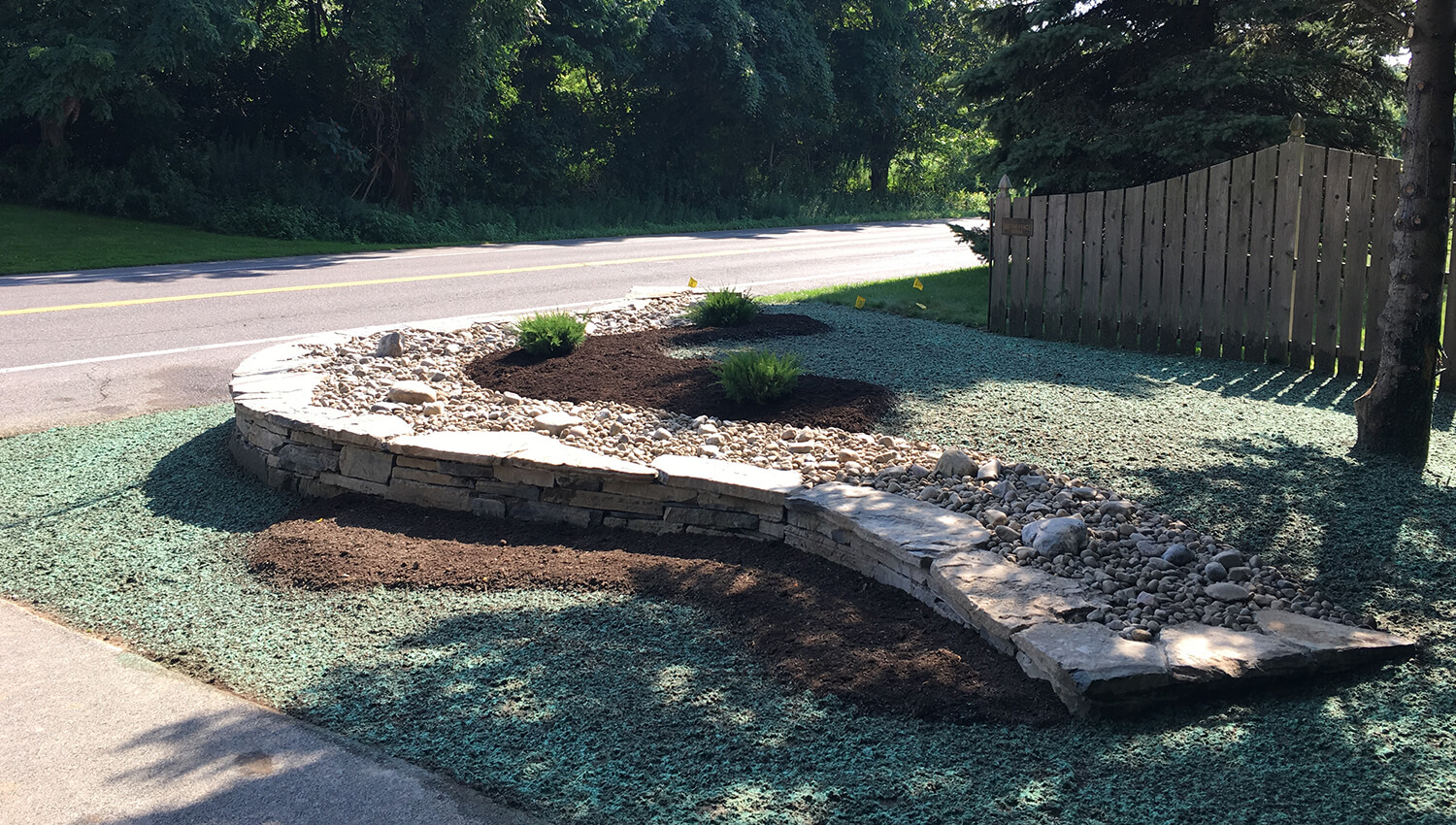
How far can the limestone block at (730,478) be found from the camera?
15.8ft

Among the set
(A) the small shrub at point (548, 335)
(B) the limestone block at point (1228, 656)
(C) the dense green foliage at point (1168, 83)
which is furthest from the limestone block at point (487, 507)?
(C) the dense green foliage at point (1168, 83)

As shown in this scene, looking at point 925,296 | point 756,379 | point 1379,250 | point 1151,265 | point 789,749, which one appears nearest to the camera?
point 789,749

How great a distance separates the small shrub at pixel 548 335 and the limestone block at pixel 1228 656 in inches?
201

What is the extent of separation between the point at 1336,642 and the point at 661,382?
432 cm

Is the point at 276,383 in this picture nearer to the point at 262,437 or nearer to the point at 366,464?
the point at 262,437

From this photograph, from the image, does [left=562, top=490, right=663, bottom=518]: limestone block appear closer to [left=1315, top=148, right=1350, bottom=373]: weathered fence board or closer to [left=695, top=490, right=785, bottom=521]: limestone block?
[left=695, top=490, right=785, bottom=521]: limestone block

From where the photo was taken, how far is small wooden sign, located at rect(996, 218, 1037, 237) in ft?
30.7

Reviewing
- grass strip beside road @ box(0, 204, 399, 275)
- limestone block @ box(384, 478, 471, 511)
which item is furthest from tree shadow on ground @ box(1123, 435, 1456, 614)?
grass strip beside road @ box(0, 204, 399, 275)

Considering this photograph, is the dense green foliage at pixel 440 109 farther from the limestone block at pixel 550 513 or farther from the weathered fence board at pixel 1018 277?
the limestone block at pixel 550 513

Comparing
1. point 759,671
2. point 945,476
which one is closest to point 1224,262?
point 945,476

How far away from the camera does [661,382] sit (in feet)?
22.9

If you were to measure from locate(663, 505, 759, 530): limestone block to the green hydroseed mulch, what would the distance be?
31.3 inches

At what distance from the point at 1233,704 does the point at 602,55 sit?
24.3 metres

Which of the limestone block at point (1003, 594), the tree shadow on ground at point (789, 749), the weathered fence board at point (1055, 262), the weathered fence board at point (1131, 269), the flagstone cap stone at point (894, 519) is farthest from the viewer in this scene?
the weathered fence board at point (1055, 262)
